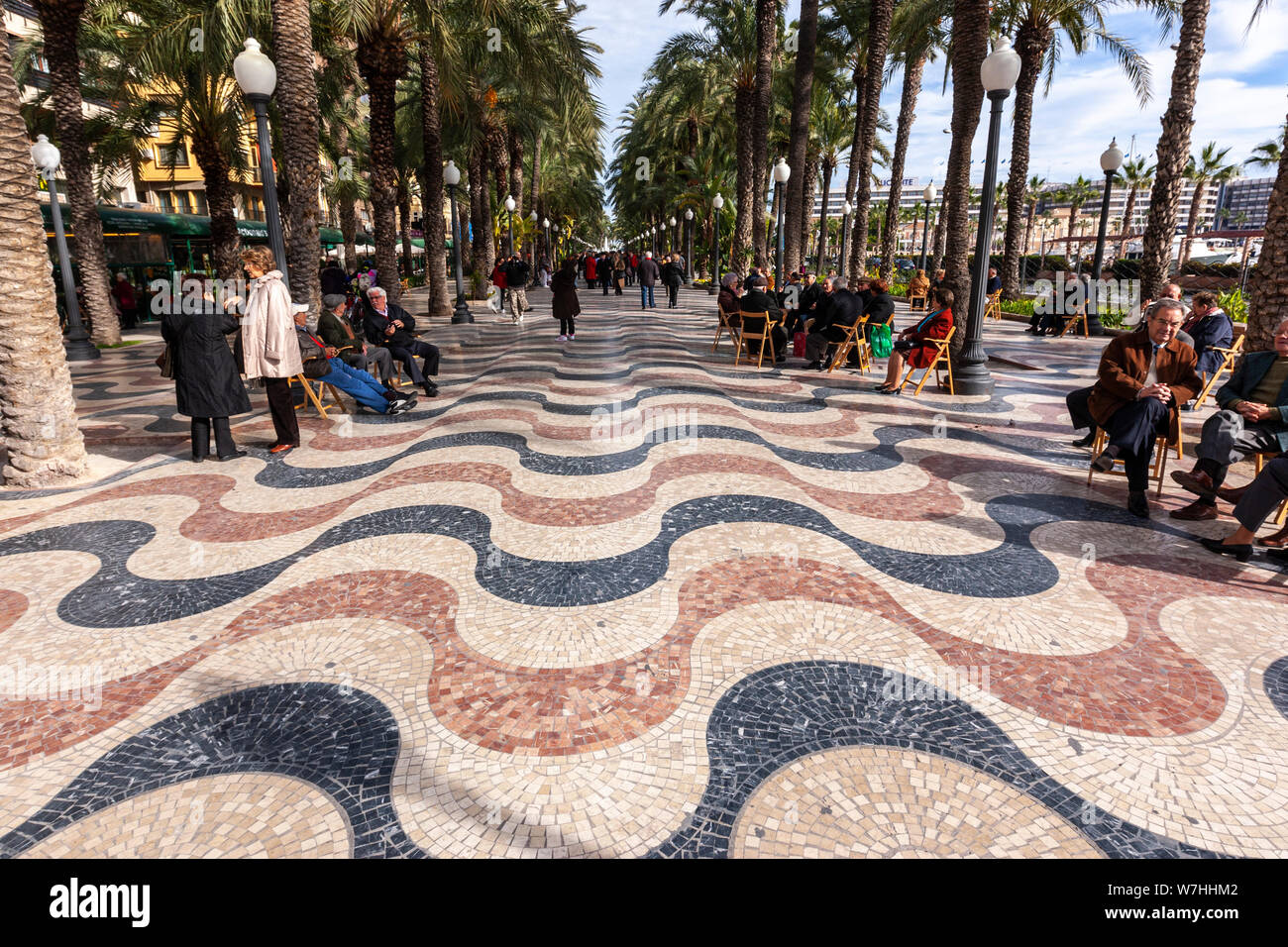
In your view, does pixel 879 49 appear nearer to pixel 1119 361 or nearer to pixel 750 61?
pixel 750 61

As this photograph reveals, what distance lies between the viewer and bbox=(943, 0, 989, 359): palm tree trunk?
11898 mm

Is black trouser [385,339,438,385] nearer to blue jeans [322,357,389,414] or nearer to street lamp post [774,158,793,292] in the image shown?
blue jeans [322,357,389,414]

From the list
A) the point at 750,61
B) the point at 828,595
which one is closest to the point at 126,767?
the point at 828,595

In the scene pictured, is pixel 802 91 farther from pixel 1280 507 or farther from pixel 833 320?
pixel 1280 507

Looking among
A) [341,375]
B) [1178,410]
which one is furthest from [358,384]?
[1178,410]

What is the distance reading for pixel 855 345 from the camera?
10.6 meters

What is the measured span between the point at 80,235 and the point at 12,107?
33.2 ft

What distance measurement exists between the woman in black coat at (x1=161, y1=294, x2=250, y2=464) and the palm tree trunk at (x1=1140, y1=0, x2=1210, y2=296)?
14631 millimetres

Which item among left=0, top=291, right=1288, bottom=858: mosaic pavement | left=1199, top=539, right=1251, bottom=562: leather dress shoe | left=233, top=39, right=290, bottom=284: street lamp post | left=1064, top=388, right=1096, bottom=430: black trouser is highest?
left=233, top=39, right=290, bottom=284: street lamp post

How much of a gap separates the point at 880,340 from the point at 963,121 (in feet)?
19.4

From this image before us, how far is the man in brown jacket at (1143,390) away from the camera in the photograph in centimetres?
465

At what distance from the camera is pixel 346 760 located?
2.43 m

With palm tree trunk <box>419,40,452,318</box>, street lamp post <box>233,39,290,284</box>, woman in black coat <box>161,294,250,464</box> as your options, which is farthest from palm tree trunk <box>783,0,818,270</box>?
woman in black coat <box>161,294,250,464</box>

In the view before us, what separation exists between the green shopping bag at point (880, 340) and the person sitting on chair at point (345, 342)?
7021 mm
